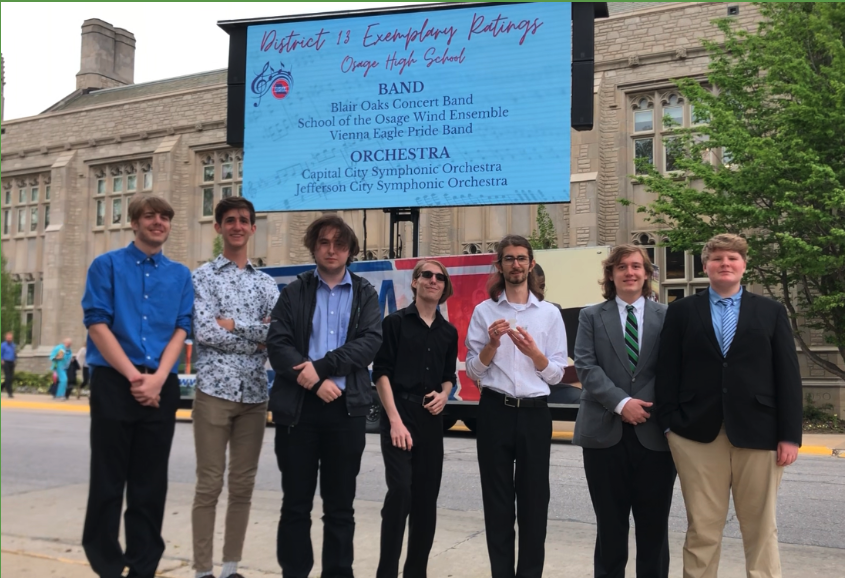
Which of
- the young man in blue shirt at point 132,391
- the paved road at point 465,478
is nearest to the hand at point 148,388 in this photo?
the young man in blue shirt at point 132,391

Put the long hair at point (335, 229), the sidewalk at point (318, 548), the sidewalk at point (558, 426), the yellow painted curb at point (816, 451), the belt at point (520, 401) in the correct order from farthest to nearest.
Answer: the sidewalk at point (558, 426) → the yellow painted curb at point (816, 451) → the sidewalk at point (318, 548) → the long hair at point (335, 229) → the belt at point (520, 401)

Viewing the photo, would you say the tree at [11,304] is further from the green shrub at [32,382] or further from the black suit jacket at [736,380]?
the black suit jacket at [736,380]

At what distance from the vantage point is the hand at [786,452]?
376 cm

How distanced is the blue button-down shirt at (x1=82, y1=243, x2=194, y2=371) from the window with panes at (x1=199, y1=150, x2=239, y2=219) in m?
24.1

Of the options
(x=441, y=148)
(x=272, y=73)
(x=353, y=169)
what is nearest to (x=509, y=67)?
(x=441, y=148)

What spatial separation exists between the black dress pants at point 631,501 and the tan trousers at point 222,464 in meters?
1.98

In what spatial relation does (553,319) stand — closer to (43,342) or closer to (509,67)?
(509,67)

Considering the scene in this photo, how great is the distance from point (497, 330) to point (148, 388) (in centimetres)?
186

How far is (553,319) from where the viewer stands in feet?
14.6

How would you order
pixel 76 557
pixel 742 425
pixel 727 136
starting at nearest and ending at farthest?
pixel 742 425, pixel 76 557, pixel 727 136

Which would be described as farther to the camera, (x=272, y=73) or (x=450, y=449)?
(x=272, y=73)

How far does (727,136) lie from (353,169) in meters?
8.01

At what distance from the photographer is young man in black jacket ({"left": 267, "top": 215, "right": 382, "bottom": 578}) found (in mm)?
4141

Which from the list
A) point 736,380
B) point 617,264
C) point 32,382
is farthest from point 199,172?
point 736,380
